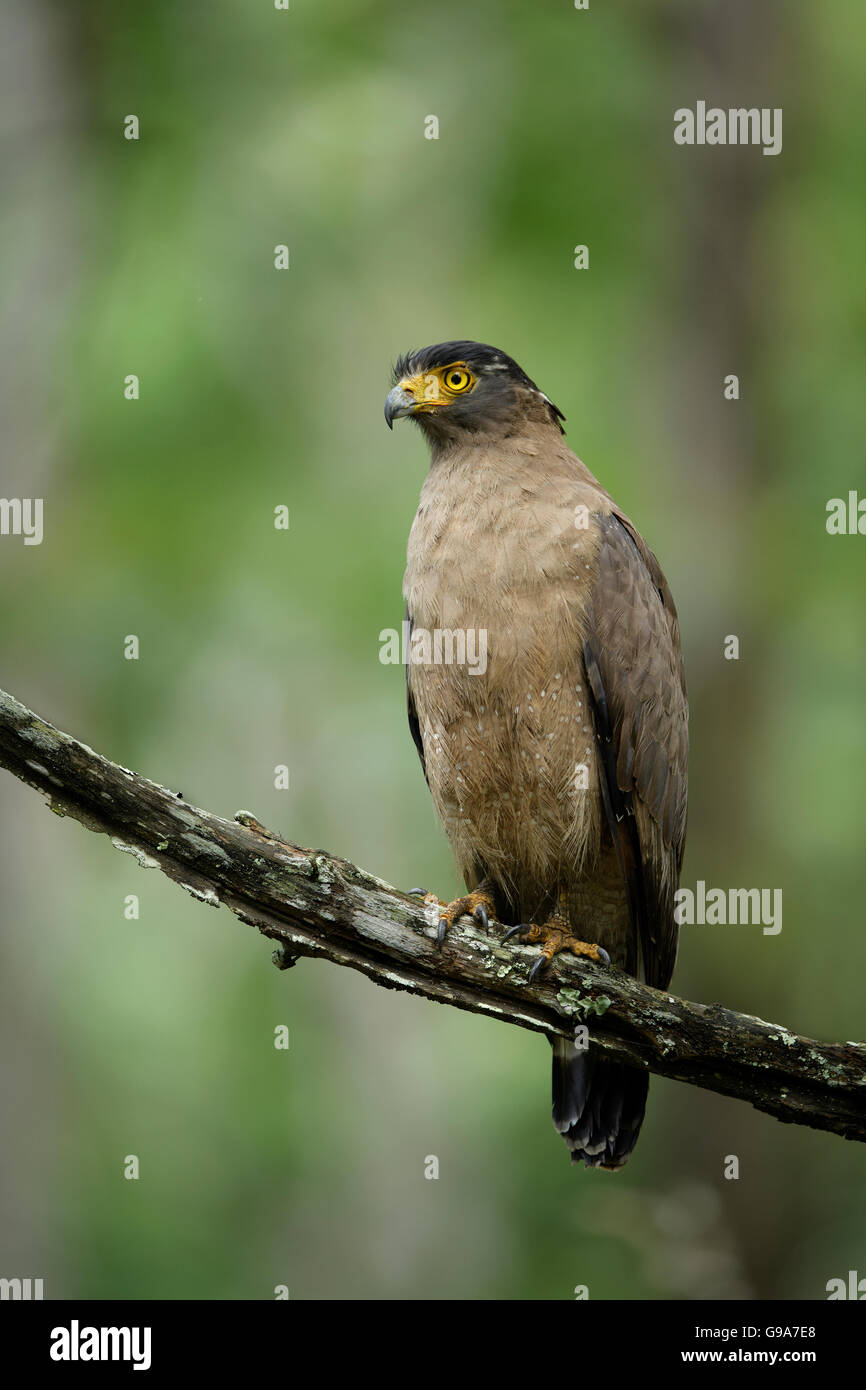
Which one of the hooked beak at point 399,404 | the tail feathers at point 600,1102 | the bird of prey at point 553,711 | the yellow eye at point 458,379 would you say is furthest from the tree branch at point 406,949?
the yellow eye at point 458,379

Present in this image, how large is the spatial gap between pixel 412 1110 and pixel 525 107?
27.6ft

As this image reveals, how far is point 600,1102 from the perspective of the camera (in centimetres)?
580

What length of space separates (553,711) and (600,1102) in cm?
179

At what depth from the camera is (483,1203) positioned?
34.3 feet

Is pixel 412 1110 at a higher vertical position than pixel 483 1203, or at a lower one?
higher

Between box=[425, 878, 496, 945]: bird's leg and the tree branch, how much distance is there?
0.17 ft

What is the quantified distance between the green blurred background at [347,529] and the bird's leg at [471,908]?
123 inches

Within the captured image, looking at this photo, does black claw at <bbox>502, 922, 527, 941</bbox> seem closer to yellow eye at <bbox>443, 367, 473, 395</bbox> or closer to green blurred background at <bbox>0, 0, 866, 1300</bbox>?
yellow eye at <bbox>443, 367, 473, 395</bbox>

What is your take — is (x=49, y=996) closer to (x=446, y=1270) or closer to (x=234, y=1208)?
(x=234, y=1208)

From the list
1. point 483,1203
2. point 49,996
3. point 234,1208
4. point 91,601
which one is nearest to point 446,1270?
point 483,1203

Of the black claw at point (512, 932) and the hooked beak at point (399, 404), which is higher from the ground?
the hooked beak at point (399, 404)

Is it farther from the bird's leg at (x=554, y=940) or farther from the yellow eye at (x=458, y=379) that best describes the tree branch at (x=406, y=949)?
the yellow eye at (x=458, y=379)

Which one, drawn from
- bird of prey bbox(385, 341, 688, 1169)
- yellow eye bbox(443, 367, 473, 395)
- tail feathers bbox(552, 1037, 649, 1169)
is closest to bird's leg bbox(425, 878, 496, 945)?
bird of prey bbox(385, 341, 688, 1169)

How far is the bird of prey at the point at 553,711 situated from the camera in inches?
211
